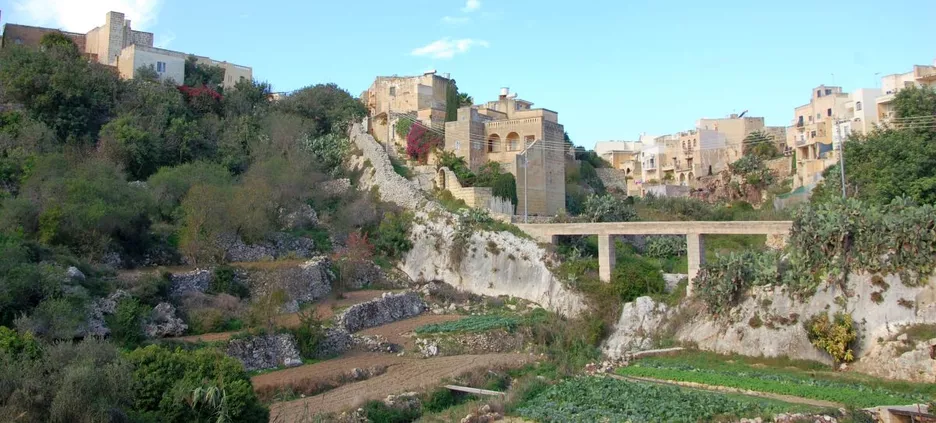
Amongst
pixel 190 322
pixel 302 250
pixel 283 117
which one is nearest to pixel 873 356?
pixel 190 322

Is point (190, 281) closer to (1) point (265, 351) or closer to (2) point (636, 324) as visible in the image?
(1) point (265, 351)

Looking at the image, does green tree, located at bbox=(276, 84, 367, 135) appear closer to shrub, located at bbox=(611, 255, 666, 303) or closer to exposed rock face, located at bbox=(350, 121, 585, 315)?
exposed rock face, located at bbox=(350, 121, 585, 315)

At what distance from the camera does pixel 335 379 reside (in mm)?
20969

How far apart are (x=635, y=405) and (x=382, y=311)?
43.0 ft

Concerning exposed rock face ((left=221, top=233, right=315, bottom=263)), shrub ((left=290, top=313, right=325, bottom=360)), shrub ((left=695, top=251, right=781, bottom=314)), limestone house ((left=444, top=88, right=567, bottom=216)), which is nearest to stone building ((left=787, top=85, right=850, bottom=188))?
limestone house ((left=444, top=88, right=567, bottom=216))

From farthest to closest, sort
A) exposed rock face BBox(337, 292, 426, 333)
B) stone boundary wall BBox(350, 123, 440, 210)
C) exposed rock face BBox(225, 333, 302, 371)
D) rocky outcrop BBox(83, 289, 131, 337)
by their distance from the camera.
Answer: stone boundary wall BBox(350, 123, 440, 210)
exposed rock face BBox(337, 292, 426, 333)
exposed rock face BBox(225, 333, 302, 371)
rocky outcrop BBox(83, 289, 131, 337)

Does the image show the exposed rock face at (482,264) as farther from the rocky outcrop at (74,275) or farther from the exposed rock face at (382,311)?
the rocky outcrop at (74,275)

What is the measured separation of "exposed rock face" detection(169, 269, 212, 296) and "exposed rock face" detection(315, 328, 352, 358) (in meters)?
4.92

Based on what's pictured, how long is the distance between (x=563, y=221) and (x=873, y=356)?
1605cm

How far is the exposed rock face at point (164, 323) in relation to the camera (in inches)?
863

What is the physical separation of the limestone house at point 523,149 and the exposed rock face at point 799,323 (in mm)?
12576

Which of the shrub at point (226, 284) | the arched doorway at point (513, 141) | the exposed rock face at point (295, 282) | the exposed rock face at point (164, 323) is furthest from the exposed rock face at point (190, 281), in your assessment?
the arched doorway at point (513, 141)

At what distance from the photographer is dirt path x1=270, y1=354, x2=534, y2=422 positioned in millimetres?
18094

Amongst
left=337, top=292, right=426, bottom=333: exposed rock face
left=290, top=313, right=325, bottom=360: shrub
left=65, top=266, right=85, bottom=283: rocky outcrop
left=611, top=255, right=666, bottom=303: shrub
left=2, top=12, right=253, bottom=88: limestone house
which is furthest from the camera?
left=2, top=12, right=253, bottom=88: limestone house
